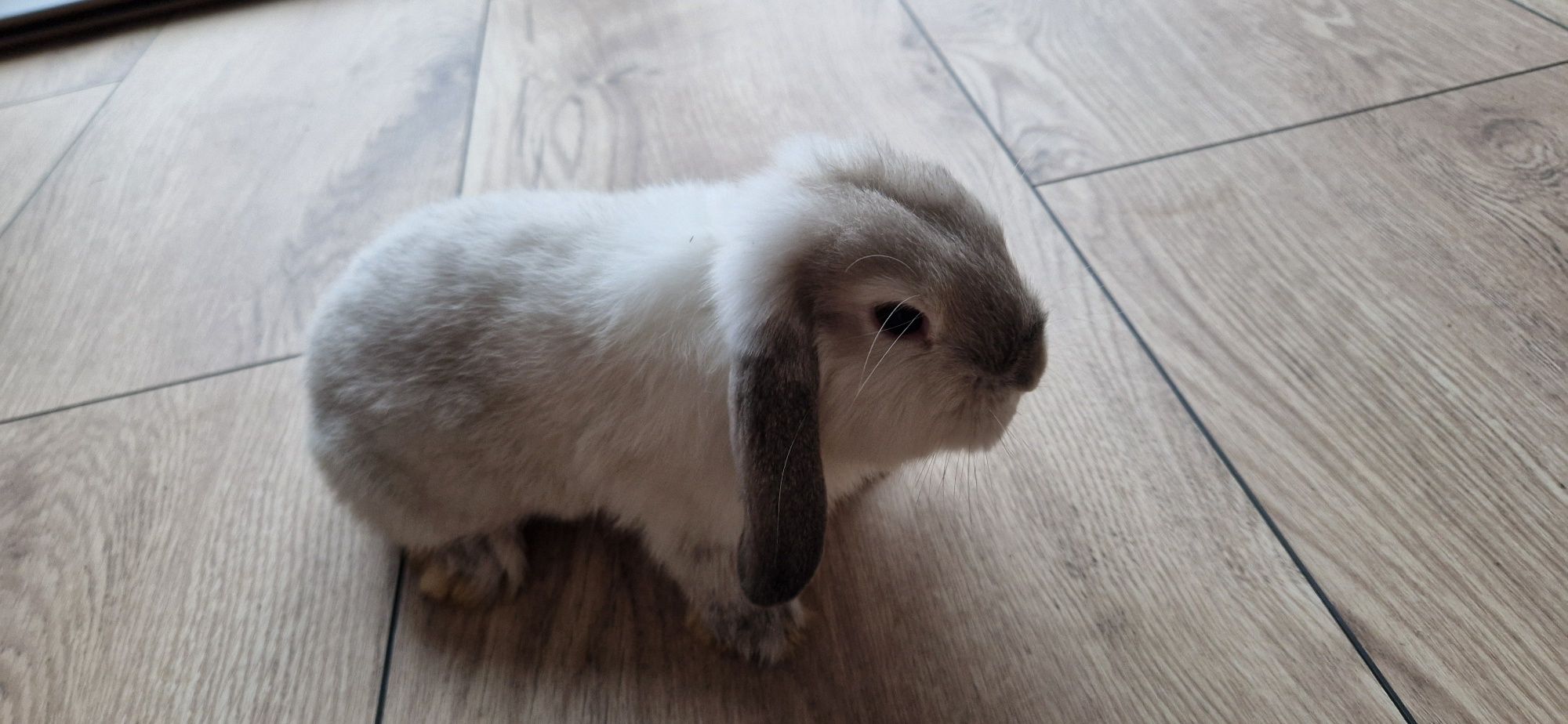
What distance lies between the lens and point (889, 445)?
0.87 m

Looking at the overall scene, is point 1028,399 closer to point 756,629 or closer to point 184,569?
point 756,629

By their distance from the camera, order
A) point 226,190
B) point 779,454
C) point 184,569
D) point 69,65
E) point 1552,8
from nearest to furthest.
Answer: point 779,454
point 184,569
point 1552,8
point 226,190
point 69,65

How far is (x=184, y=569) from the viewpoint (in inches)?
43.1

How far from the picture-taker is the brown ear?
0.76 m

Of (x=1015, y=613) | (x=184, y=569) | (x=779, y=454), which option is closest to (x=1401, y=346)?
(x=1015, y=613)

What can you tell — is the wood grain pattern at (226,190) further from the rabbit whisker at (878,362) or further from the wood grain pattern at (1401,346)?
the wood grain pattern at (1401,346)

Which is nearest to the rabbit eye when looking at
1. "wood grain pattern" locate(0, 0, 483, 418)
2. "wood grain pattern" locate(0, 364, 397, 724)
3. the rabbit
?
the rabbit

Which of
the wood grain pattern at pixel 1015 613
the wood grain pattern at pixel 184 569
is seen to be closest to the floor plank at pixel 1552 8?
the wood grain pattern at pixel 1015 613

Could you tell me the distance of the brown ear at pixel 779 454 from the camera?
2.49 feet

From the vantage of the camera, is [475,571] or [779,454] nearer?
[779,454]

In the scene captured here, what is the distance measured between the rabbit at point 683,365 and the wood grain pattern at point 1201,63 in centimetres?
73

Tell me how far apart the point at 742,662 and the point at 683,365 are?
1.17 ft

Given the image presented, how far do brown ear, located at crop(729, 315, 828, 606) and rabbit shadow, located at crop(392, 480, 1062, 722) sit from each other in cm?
20

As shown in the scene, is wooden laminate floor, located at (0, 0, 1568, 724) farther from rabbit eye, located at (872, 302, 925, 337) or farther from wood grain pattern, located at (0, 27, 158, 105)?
rabbit eye, located at (872, 302, 925, 337)
